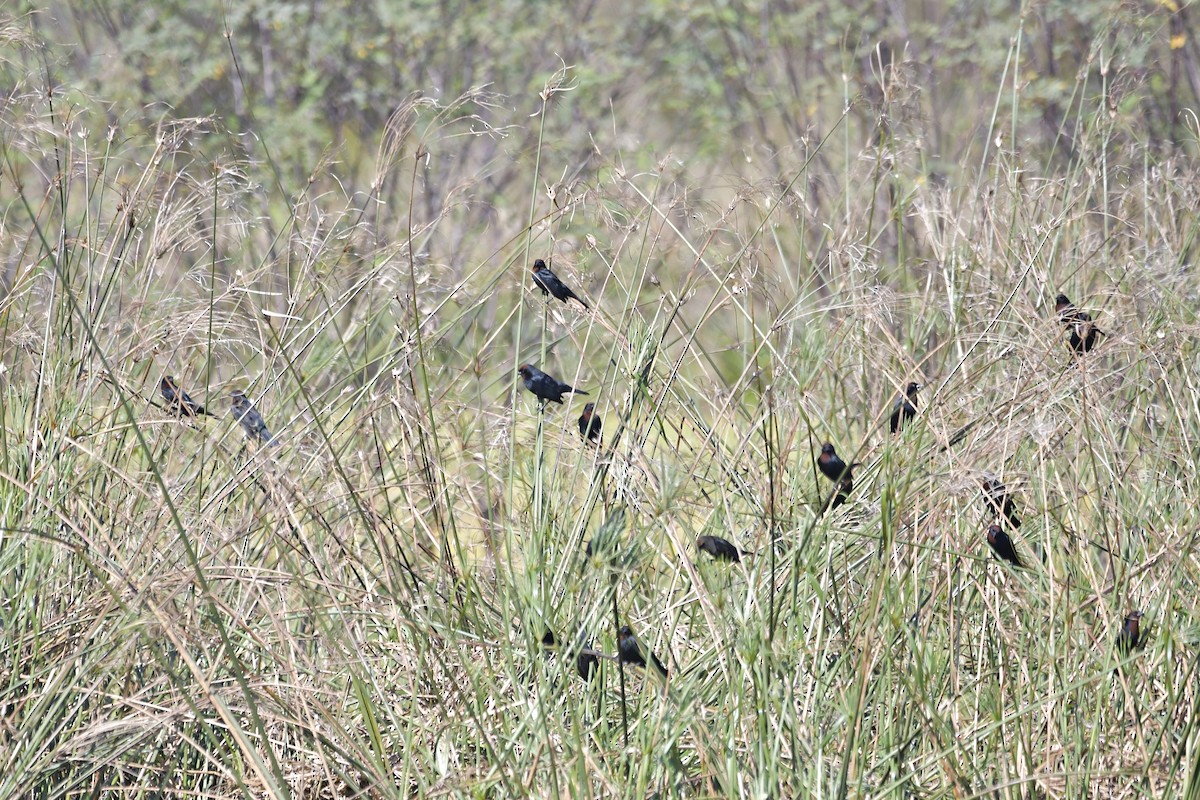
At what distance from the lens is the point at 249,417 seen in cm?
257

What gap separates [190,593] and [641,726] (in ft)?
3.11

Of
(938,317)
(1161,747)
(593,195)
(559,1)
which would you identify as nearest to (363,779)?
(593,195)

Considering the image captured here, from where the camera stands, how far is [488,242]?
6.61 meters

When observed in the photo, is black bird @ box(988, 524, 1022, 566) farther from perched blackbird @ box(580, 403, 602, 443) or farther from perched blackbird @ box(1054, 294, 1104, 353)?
perched blackbird @ box(580, 403, 602, 443)

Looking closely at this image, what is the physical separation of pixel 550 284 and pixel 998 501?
99cm

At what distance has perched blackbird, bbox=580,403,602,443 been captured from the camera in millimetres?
2494

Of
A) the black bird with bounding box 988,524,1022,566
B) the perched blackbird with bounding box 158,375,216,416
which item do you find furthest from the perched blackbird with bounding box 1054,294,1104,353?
the perched blackbird with bounding box 158,375,216,416

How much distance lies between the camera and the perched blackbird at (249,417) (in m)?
2.47

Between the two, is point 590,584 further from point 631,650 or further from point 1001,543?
point 1001,543

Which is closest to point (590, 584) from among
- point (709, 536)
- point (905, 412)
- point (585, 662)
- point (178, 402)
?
point (585, 662)

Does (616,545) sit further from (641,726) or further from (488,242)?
(488,242)

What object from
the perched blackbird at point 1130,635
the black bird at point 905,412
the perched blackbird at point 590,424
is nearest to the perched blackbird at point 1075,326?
the black bird at point 905,412

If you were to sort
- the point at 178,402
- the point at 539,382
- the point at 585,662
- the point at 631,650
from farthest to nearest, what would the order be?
the point at 539,382 < the point at 178,402 < the point at 585,662 < the point at 631,650

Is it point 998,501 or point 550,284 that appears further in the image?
point 550,284
